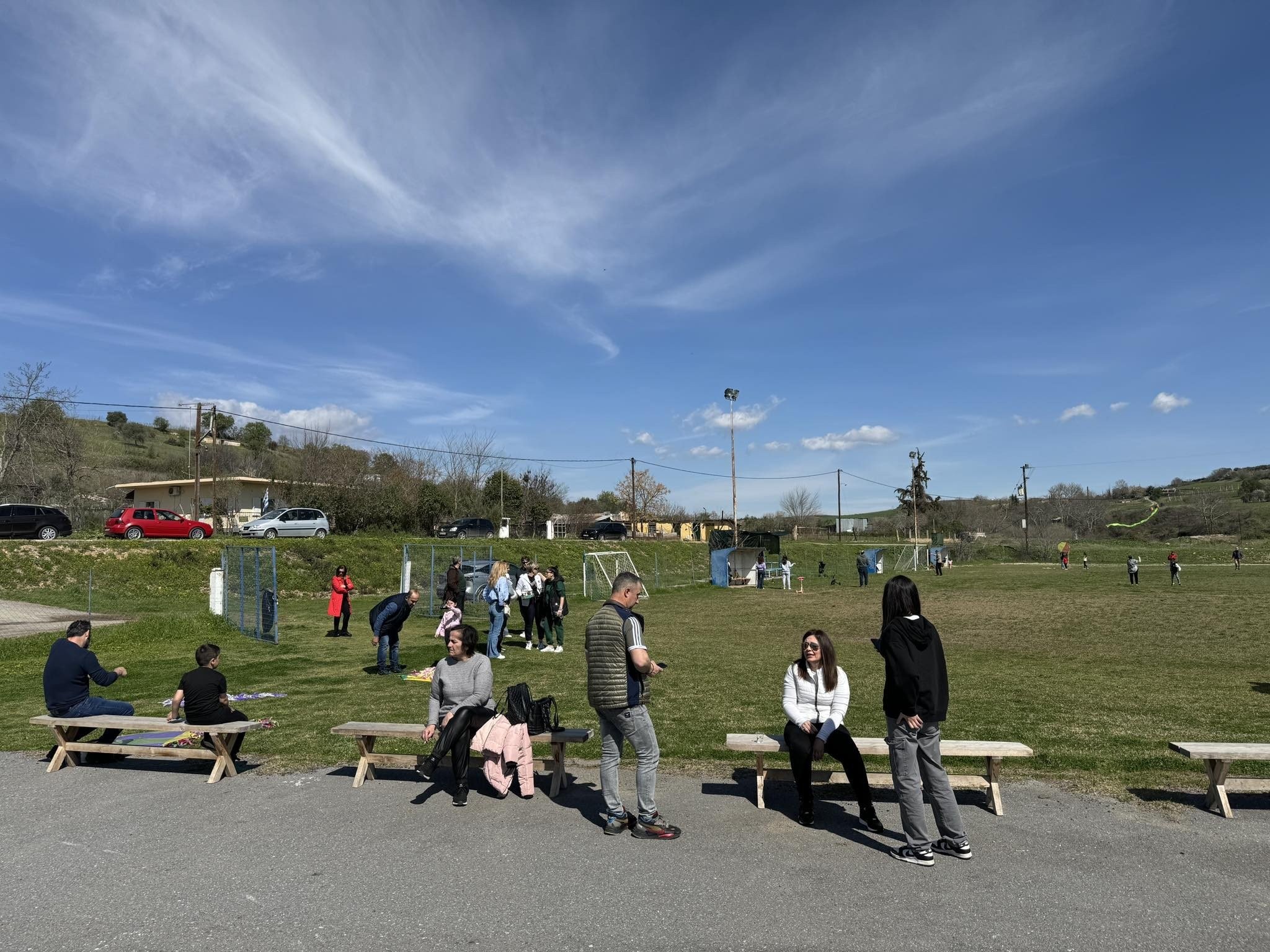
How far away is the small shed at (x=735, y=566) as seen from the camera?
128ft

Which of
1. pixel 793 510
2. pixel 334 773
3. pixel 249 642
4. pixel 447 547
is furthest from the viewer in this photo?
pixel 793 510

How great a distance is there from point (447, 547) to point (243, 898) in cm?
3278

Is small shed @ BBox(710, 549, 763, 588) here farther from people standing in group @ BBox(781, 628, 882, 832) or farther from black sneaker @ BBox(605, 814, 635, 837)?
black sneaker @ BBox(605, 814, 635, 837)

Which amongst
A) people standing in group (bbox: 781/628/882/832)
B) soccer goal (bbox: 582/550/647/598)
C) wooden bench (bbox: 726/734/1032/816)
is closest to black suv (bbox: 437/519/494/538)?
soccer goal (bbox: 582/550/647/598)

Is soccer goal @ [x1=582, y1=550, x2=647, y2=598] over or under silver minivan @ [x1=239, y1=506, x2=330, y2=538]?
under

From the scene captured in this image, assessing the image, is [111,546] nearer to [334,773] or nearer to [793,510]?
[334,773]

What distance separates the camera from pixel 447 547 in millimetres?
36562

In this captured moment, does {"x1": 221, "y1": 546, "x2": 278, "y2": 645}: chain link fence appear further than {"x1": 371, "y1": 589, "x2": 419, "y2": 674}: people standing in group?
Yes

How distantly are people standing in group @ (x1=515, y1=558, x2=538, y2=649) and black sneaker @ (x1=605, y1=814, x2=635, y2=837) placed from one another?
1086cm

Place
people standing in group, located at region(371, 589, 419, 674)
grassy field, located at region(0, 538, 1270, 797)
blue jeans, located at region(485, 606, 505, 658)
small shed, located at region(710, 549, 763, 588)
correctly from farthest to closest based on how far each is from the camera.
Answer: small shed, located at region(710, 549, 763, 588) < blue jeans, located at region(485, 606, 505, 658) < people standing in group, located at region(371, 589, 419, 674) < grassy field, located at region(0, 538, 1270, 797)

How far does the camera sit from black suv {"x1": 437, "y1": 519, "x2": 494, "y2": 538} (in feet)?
153

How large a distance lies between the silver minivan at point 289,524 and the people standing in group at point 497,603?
23.4 metres

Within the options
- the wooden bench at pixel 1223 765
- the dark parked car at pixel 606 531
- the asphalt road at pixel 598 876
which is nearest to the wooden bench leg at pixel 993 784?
the asphalt road at pixel 598 876

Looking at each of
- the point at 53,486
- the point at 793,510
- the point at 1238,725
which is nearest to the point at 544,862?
the point at 1238,725
